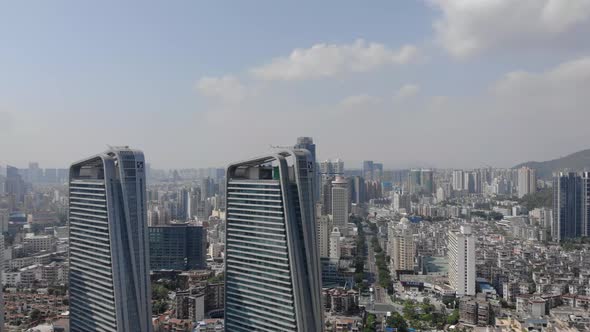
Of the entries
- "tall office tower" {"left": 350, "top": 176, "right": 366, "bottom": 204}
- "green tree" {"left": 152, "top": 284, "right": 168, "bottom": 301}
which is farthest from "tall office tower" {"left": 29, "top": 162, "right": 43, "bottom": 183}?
"tall office tower" {"left": 350, "top": 176, "right": 366, "bottom": 204}

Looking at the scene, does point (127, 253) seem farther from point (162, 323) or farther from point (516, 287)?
point (516, 287)

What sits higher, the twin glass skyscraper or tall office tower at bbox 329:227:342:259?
the twin glass skyscraper

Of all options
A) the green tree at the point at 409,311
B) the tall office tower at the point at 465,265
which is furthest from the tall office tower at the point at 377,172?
the green tree at the point at 409,311

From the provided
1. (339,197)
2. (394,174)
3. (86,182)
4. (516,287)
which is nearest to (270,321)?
(86,182)

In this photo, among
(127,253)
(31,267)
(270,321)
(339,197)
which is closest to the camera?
(270,321)

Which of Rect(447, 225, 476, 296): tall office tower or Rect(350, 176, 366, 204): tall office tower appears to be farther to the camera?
Rect(350, 176, 366, 204): tall office tower

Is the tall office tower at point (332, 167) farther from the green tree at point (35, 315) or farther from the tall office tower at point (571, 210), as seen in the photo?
the green tree at point (35, 315)

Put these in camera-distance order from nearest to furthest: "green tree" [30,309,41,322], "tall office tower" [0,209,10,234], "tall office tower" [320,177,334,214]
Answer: "green tree" [30,309,41,322], "tall office tower" [0,209,10,234], "tall office tower" [320,177,334,214]

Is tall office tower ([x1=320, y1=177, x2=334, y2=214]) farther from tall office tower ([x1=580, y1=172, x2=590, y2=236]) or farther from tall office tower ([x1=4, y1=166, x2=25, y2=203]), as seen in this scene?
tall office tower ([x1=4, y1=166, x2=25, y2=203])
